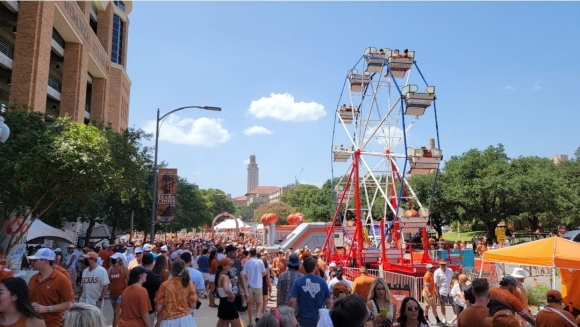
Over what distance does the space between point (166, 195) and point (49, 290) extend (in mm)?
12663

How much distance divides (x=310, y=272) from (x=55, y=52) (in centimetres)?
2868

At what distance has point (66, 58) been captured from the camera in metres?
28.9

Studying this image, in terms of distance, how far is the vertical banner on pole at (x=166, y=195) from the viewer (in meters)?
16.9

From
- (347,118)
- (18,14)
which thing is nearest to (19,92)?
(18,14)

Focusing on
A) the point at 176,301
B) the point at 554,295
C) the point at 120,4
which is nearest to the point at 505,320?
the point at 554,295

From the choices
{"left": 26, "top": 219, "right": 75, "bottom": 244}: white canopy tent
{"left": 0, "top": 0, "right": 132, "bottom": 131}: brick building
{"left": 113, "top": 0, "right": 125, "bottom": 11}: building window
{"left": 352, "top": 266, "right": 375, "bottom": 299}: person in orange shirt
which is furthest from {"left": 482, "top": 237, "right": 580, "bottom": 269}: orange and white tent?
{"left": 113, "top": 0, "right": 125, "bottom": 11}: building window

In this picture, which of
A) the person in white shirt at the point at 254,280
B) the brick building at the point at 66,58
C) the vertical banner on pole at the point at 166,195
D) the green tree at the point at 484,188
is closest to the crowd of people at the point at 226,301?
the person in white shirt at the point at 254,280

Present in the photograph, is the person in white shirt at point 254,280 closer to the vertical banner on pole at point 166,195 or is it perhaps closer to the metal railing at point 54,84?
the vertical banner on pole at point 166,195

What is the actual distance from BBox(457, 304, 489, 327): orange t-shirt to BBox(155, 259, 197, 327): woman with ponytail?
3157 millimetres

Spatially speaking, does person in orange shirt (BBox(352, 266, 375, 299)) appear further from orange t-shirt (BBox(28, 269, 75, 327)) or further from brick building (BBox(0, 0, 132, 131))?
brick building (BBox(0, 0, 132, 131))

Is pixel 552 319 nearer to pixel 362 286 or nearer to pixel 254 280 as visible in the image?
pixel 362 286

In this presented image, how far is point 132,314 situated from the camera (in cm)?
523

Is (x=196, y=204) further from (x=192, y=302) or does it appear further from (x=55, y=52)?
(x=192, y=302)

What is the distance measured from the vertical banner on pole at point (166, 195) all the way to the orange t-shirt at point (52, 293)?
1206 centimetres
